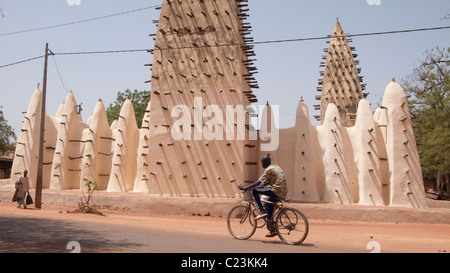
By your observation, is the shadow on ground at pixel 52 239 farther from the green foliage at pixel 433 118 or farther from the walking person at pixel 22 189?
the green foliage at pixel 433 118

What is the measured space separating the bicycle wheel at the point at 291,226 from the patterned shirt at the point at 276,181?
15.1 inches

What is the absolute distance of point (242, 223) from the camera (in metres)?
8.97

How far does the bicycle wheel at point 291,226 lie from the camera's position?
822 centimetres

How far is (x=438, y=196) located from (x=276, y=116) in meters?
18.3

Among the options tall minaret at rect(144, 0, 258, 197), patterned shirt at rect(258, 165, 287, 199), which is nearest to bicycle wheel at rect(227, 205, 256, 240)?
patterned shirt at rect(258, 165, 287, 199)

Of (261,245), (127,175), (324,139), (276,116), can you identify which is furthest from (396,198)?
(127,175)

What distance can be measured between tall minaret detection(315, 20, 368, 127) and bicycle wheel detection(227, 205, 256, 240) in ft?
57.8

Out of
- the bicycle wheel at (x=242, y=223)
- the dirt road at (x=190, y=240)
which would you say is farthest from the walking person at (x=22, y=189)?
the bicycle wheel at (x=242, y=223)

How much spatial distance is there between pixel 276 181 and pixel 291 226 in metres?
0.96

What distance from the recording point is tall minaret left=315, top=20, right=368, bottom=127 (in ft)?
83.5

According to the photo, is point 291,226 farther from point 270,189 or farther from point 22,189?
point 22,189

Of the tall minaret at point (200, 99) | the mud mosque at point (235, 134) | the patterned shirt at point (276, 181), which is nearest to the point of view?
the patterned shirt at point (276, 181)

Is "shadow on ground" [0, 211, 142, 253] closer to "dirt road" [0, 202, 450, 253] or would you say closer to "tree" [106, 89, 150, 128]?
"dirt road" [0, 202, 450, 253]

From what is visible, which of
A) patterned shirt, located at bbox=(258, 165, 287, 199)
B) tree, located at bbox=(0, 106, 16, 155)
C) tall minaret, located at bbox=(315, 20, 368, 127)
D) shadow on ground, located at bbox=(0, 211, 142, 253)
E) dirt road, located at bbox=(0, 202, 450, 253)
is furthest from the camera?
tree, located at bbox=(0, 106, 16, 155)
